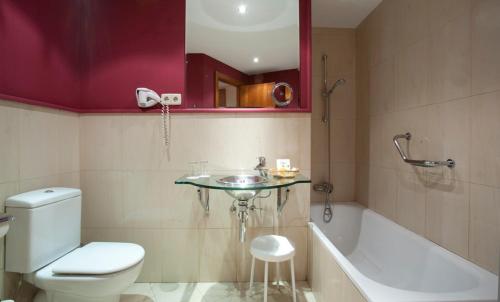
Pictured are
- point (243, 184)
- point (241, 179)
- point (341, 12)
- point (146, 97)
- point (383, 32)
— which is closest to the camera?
point (243, 184)

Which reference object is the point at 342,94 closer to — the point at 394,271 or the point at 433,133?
the point at 433,133

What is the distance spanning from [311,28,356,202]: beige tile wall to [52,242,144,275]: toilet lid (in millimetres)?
1721

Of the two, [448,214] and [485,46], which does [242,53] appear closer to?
[485,46]

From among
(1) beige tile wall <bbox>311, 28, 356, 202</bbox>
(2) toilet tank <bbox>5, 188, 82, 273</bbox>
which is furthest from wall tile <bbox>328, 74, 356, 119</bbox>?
(2) toilet tank <bbox>5, 188, 82, 273</bbox>

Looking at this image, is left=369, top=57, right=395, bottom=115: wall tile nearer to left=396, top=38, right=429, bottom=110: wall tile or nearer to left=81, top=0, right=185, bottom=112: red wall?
left=396, top=38, right=429, bottom=110: wall tile

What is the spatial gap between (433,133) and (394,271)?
0.97 metres

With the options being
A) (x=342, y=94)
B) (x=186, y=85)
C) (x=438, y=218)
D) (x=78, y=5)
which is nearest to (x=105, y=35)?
(x=78, y=5)

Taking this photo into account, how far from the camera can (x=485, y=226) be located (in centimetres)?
122

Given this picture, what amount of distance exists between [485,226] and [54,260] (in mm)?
2281

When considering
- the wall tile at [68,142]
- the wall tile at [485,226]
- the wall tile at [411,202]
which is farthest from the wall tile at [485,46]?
the wall tile at [68,142]

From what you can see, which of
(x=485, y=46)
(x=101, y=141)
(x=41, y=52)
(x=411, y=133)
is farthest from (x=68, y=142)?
(x=485, y=46)

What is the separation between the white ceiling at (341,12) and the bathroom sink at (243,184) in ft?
5.15

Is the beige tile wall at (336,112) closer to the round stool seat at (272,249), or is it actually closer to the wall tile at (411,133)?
the wall tile at (411,133)

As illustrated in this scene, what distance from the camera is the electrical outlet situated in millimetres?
1814
